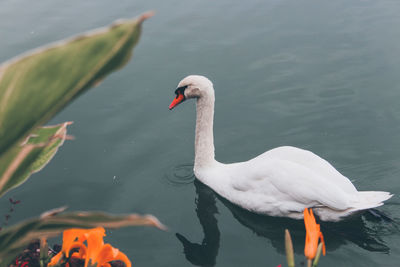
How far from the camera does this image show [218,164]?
500cm

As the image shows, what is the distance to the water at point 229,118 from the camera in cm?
429

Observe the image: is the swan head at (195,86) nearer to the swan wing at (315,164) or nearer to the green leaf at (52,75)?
the swan wing at (315,164)

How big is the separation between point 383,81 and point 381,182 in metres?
2.15

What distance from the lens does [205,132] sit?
16.5ft

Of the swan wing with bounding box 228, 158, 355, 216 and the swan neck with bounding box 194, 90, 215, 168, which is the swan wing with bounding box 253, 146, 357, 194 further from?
the swan neck with bounding box 194, 90, 215, 168

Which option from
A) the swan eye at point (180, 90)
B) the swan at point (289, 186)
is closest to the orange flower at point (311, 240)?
the swan at point (289, 186)

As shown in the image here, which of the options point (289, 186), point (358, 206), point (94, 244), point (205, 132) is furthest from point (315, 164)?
point (94, 244)

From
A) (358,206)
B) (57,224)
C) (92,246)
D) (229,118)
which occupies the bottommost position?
(229,118)

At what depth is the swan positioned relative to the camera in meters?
3.97

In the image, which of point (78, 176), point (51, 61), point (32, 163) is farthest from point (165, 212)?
point (51, 61)

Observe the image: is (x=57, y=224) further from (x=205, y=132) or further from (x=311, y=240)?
(x=205, y=132)

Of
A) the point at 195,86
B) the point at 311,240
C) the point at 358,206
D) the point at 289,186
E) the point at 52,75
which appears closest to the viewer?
the point at 52,75

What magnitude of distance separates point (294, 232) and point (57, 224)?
3.19 metres

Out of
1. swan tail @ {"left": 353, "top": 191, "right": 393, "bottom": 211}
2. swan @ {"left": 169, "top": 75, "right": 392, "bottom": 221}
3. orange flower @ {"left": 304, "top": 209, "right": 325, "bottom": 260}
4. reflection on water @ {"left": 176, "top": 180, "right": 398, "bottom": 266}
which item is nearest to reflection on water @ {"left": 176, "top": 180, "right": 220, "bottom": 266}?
reflection on water @ {"left": 176, "top": 180, "right": 398, "bottom": 266}
